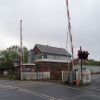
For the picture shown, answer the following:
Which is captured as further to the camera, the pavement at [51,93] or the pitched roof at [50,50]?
the pitched roof at [50,50]

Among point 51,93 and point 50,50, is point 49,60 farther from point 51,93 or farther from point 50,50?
point 51,93

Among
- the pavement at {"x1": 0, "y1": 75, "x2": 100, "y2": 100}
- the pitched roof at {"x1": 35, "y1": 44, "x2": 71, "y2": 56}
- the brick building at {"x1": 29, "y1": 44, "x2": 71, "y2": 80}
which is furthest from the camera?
the pitched roof at {"x1": 35, "y1": 44, "x2": 71, "y2": 56}

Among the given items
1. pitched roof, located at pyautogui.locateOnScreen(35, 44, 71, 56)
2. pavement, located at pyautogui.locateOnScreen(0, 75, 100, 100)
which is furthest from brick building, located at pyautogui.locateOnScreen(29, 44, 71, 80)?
pavement, located at pyautogui.locateOnScreen(0, 75, 100, 100)

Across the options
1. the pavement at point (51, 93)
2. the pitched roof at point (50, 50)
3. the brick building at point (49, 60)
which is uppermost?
the pitched roof at point (50, 50)

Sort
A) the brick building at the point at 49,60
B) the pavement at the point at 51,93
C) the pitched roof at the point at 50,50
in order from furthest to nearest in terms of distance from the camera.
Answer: the pitched roof at the point at 50,50 → the brick building at the point at 49,60 → the pavement at the point at 51,93

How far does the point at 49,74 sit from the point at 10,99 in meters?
30.3

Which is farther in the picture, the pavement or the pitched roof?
the pitched roof

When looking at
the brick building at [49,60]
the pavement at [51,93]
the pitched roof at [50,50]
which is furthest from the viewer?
the pitched roof at [50,50]

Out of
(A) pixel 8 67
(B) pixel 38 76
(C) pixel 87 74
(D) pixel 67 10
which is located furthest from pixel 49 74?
(A) pixel 8 67

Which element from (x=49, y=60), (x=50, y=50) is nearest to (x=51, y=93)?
(x=49, y=60)

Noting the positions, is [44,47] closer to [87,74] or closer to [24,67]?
[24,67]

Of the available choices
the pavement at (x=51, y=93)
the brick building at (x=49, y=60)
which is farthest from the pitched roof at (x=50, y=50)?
the pavement at (x=51, y=93)

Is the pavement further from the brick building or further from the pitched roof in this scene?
the pitched roof

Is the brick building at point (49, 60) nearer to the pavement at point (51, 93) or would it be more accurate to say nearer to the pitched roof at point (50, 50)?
the pitched roof at point (50, 50)
